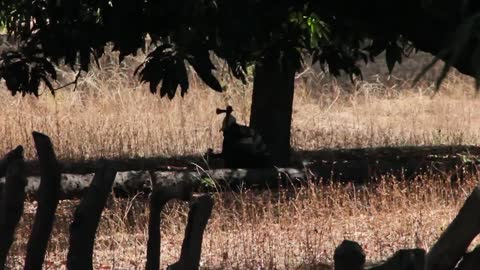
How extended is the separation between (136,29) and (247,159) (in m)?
4.48

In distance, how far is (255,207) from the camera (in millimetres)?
7797

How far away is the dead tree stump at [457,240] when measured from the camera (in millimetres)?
3512

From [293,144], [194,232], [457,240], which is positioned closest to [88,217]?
[194,232]

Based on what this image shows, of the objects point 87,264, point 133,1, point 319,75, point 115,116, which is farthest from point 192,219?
point 319,75

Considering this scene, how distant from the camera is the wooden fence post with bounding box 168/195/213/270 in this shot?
10.2 feet

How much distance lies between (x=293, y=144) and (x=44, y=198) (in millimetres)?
10548

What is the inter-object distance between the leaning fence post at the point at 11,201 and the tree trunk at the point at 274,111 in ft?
23.4

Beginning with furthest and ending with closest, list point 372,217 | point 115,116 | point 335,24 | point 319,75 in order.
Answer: point 319,75 → point 115,116 → point 372,217 → point 335,24

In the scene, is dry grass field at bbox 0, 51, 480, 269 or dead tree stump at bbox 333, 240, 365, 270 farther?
dry grass field at bbox 0, 51, 480, 269

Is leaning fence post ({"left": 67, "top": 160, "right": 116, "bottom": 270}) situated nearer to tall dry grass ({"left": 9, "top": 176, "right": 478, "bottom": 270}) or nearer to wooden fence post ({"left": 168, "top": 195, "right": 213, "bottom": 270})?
wooden fence post ({"left": 168, "top": 195, "right": 213, "bottom": 270})

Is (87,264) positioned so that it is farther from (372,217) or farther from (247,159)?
(247,159)

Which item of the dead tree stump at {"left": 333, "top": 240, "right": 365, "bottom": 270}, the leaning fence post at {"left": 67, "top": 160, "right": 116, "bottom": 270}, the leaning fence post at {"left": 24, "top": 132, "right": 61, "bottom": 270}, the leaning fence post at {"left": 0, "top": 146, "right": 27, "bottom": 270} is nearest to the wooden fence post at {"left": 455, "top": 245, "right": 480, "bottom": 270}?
the dead tree stump at {"left": 333, "top": 240, "right": 365, "bottom": 270}

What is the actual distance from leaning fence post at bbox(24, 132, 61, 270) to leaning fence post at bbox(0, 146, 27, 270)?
62mm

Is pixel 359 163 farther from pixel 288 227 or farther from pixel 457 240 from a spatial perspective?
pixel 457 240
